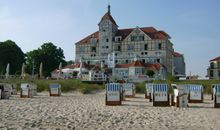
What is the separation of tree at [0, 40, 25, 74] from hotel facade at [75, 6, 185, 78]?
13.4 metres

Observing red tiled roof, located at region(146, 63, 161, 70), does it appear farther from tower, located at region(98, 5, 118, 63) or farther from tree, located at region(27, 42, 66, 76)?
tree, located at region(27, 42, 66, 76)

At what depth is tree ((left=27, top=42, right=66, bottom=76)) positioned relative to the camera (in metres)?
81.8

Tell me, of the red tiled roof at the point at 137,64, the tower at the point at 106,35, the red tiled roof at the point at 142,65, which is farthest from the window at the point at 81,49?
the red tiled roof at the point at 137,64

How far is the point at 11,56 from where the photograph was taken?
77812 millimetres

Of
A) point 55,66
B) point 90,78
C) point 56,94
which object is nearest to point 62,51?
point 55,66

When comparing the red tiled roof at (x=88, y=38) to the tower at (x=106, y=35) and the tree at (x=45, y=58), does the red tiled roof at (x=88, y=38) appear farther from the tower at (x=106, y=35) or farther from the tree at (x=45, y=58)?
the tree at (x=45, y=58)

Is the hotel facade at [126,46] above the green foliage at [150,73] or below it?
above

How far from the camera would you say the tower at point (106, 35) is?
2987 inches

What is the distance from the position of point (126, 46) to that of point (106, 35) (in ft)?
18.1

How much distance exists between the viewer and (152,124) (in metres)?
10.2

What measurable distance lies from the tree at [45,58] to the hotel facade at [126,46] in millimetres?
7635

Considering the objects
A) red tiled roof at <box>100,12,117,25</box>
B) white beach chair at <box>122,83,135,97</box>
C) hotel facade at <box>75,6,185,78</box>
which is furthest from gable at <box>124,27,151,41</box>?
white beach chair at <box>122,83,135,97</box>

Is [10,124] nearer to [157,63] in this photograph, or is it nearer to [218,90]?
[218,90]

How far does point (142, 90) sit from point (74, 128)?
25.7 metres
